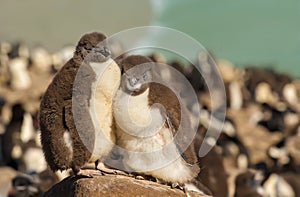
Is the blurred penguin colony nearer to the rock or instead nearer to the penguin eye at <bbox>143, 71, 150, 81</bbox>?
the rock

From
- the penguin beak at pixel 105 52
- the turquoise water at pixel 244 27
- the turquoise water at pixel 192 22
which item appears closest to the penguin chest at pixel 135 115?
the penguin beak at pixel 105 52

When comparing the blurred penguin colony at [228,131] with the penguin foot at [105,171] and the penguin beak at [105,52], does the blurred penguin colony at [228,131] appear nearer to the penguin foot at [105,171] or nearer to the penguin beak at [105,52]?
the penguin foot at [105,171]

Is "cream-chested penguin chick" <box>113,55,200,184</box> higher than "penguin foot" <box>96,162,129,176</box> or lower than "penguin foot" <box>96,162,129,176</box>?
higher

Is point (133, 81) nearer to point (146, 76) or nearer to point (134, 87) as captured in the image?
point (134, 87)

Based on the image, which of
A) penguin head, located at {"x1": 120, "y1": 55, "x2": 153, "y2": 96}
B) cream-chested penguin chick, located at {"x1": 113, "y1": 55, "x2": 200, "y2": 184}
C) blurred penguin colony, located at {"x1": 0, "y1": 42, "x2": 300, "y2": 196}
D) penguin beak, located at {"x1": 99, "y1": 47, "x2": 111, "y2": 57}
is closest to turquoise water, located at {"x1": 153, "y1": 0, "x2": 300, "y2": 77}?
blurred penguin colony, located at {"x1": 0, "y1": 42, "x2": 300, "y2": 196}

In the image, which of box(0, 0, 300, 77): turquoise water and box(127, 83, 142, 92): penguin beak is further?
box(0, 0, 300, 77): turquoise water

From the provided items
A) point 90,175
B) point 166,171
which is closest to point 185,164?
point 166,171

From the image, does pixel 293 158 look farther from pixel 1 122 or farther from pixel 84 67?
pixel 84 67
